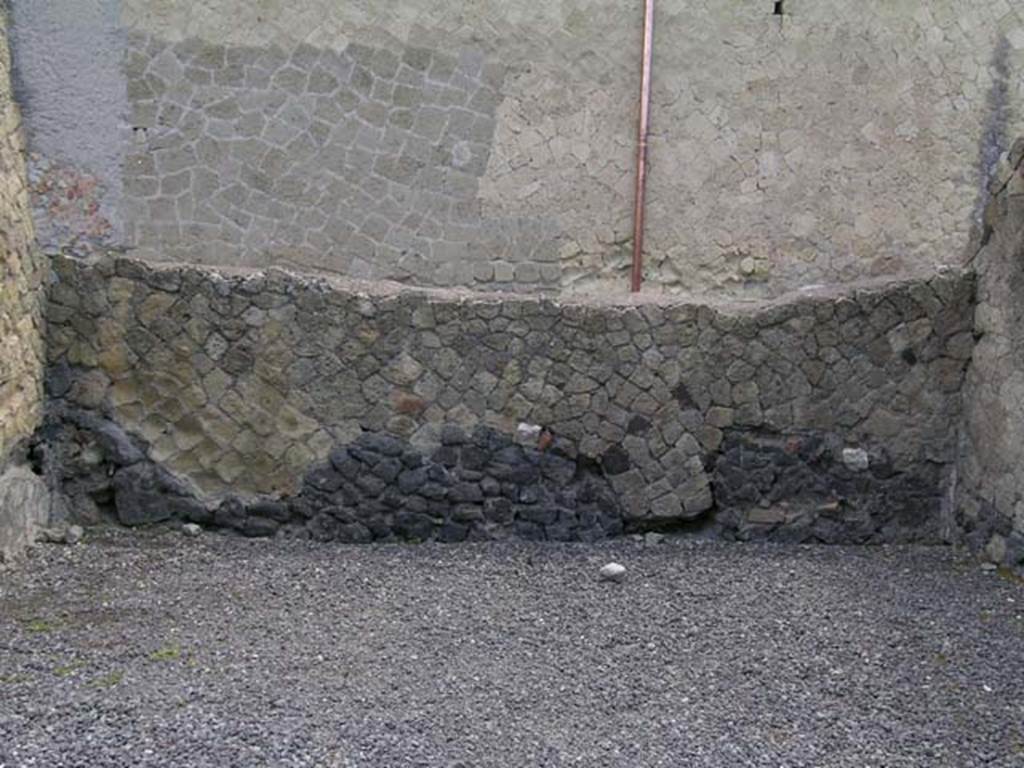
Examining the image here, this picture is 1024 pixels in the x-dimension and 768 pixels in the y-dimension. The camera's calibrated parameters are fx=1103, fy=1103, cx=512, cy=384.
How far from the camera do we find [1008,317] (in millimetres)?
6551

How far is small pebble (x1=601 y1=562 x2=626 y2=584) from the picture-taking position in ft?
20.4

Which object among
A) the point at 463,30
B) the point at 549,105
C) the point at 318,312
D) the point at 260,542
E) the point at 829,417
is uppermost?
the point at 463,30

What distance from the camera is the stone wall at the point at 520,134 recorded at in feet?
25.4

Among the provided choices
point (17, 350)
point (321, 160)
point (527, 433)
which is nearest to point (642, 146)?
point (321, 160)

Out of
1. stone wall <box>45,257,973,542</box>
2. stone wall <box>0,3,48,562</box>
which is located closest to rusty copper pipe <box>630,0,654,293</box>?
stone wall <box>45,257,973,542</box>

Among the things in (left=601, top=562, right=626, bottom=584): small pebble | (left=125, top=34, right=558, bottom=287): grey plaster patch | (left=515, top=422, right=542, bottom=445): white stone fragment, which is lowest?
(left=601, top=562, right=626, bottom=584): small pebble

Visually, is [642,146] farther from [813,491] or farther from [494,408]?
[813,491]

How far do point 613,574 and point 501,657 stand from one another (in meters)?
1.28

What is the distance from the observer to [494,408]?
7016mm

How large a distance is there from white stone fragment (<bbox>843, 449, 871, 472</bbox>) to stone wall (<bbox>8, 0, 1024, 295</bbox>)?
5.38ft

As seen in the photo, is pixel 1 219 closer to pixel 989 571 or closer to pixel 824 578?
pixel 824 578

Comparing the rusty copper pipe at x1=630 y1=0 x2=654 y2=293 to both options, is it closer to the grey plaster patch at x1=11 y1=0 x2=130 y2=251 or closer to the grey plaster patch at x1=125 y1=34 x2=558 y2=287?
the grey plaster patch at x1=125 y1=34 x2=558 y2=287

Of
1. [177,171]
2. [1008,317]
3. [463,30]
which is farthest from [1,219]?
[1008,317]

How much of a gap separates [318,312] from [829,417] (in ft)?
10.9
